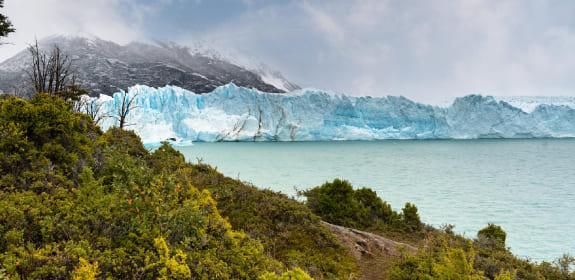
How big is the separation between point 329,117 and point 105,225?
6106 centimetres

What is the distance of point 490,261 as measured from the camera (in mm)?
4746

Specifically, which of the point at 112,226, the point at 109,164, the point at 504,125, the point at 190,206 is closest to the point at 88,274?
the point at 112,226

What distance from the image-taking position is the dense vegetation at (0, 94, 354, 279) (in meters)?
2.32

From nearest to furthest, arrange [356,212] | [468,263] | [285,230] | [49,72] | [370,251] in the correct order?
[468,263] < [285,230] < [370,251] < [356,212] < [49,72]

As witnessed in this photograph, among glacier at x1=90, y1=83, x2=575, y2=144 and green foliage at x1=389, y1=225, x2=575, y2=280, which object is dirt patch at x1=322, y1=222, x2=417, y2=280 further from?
glacier at x1=90, y1=83, x2=575, y2=144

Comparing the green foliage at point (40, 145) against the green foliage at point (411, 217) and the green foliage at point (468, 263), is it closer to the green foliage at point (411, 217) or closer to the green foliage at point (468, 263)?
the green foliage at point (468, 263)

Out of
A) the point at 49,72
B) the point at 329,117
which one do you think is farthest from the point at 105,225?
the point at 329,117

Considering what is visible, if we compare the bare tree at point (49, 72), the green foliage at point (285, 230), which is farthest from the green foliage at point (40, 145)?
the bare tree at point (49, 72)

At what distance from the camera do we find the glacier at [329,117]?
56.6 m

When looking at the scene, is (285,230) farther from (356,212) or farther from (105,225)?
(356,212)

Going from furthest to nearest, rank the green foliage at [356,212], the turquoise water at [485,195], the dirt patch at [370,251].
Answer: the turquoise water at [485,195] → the green foliage at [356,212] → the dirt patch at [370,251]

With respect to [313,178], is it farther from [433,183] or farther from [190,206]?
[190,206]

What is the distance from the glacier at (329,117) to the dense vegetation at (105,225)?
173 ft

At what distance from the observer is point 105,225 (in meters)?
2.80
